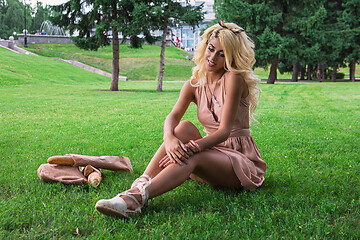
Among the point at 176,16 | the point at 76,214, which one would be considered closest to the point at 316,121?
the point at 76,214

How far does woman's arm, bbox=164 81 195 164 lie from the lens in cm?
325

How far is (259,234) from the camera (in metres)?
2.81

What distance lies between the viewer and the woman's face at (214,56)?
3.61 meters

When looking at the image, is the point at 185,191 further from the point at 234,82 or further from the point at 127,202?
the point at 234,82

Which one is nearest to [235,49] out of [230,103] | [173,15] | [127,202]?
[230,103]

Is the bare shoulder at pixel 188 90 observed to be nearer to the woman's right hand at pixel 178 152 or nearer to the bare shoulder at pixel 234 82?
the bare shoulder at pixel 234 82

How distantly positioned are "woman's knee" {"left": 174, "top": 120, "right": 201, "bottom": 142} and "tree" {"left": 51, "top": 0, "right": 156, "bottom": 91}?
16.8m

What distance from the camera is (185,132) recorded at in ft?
11.9

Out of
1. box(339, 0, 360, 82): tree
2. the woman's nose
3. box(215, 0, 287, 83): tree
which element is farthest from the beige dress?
box(339, 0, 360, 82): tree

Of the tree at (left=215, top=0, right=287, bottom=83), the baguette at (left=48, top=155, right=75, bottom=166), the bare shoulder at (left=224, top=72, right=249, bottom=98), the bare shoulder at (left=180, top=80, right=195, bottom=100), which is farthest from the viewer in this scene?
the tree at (left=215, top=0, right=287, bottom=83)

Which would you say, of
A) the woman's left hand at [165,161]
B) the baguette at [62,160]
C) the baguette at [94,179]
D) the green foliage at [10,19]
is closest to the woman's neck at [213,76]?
the woman's left hand at [165,161]

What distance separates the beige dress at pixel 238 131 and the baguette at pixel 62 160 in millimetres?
1583

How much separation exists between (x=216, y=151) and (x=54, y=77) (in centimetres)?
2796

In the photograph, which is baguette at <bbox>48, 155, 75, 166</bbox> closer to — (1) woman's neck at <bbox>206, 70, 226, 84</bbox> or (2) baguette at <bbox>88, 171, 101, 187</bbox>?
(2) baguette at <bbox>88, 171, 101, 187</bbox>
